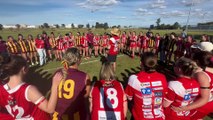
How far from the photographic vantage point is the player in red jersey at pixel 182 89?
3195 mm

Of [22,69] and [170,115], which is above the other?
[22,69]

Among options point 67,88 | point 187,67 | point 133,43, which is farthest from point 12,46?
point 187,67

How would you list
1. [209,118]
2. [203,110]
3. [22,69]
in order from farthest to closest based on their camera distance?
[209,118], [203,110], [22,69]

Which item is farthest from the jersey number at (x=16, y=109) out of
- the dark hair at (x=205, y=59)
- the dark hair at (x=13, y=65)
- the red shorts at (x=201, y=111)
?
the dark hair at (x=205, y=59)

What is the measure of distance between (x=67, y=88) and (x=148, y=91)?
1.38m

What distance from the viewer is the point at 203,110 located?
362 cm

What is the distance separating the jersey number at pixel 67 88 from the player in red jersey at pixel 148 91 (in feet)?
3.18

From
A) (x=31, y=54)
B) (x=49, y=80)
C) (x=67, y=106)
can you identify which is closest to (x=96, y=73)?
(x=49, y=80)

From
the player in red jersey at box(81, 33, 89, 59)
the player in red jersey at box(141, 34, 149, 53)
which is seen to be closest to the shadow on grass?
the player in red jersey at box(81, 33, 89, 59)

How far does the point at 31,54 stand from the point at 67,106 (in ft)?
44.6

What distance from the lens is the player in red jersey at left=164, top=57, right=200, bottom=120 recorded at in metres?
3.20

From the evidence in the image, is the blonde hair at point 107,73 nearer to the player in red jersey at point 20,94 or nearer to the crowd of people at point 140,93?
the crowd of people at point 140,93

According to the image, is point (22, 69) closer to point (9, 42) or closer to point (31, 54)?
point (9, 42)

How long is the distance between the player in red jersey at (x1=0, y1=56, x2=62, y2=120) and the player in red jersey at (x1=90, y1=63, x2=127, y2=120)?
33.6 inches
